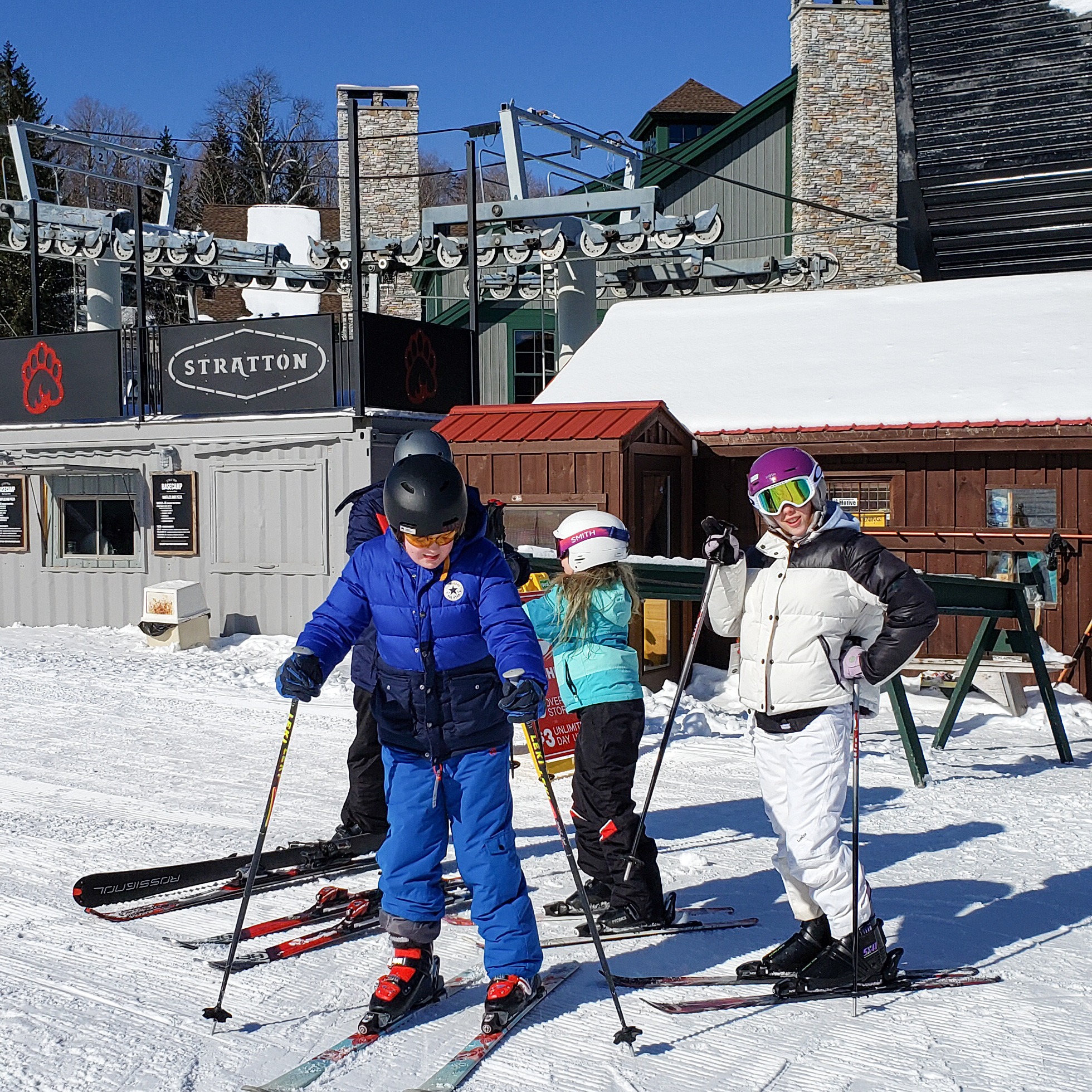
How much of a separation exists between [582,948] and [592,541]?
58.8 inches

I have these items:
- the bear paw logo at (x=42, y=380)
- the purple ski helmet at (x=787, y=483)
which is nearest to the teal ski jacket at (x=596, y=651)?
the purple ski helmet at (x=787, y=483)

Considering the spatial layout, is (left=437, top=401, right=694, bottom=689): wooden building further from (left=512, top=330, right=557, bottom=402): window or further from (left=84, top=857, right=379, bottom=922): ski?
(left=512, top=330, right=557, bottom=402): window

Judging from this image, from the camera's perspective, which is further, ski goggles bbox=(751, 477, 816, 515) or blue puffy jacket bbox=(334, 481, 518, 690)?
blue puffy jacket bbox=(334, 481, 518, 690)

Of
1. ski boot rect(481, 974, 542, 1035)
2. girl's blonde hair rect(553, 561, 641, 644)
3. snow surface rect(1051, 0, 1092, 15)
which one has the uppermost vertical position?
snow surface rect(1051, 0, 1092, 15)

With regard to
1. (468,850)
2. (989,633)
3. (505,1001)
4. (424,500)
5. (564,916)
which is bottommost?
(564,916)

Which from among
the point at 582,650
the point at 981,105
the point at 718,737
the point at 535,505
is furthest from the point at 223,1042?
the point at 981,105

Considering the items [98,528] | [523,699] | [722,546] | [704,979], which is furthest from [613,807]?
[98,528]

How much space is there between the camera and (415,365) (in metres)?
13.1

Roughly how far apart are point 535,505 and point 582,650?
550 cm

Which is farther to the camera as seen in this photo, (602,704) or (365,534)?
(365,534)

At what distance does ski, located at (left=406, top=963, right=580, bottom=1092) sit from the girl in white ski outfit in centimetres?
77

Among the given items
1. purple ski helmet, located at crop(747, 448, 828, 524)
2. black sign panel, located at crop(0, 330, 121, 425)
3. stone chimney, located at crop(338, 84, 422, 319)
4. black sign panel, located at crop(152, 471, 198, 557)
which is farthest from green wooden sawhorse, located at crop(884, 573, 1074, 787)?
stone chimney, located at crop(338, 84, 422, 319)

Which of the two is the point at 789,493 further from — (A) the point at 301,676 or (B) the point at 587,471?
(B) the point at 587,471

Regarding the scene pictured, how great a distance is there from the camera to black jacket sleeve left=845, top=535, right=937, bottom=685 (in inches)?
142
